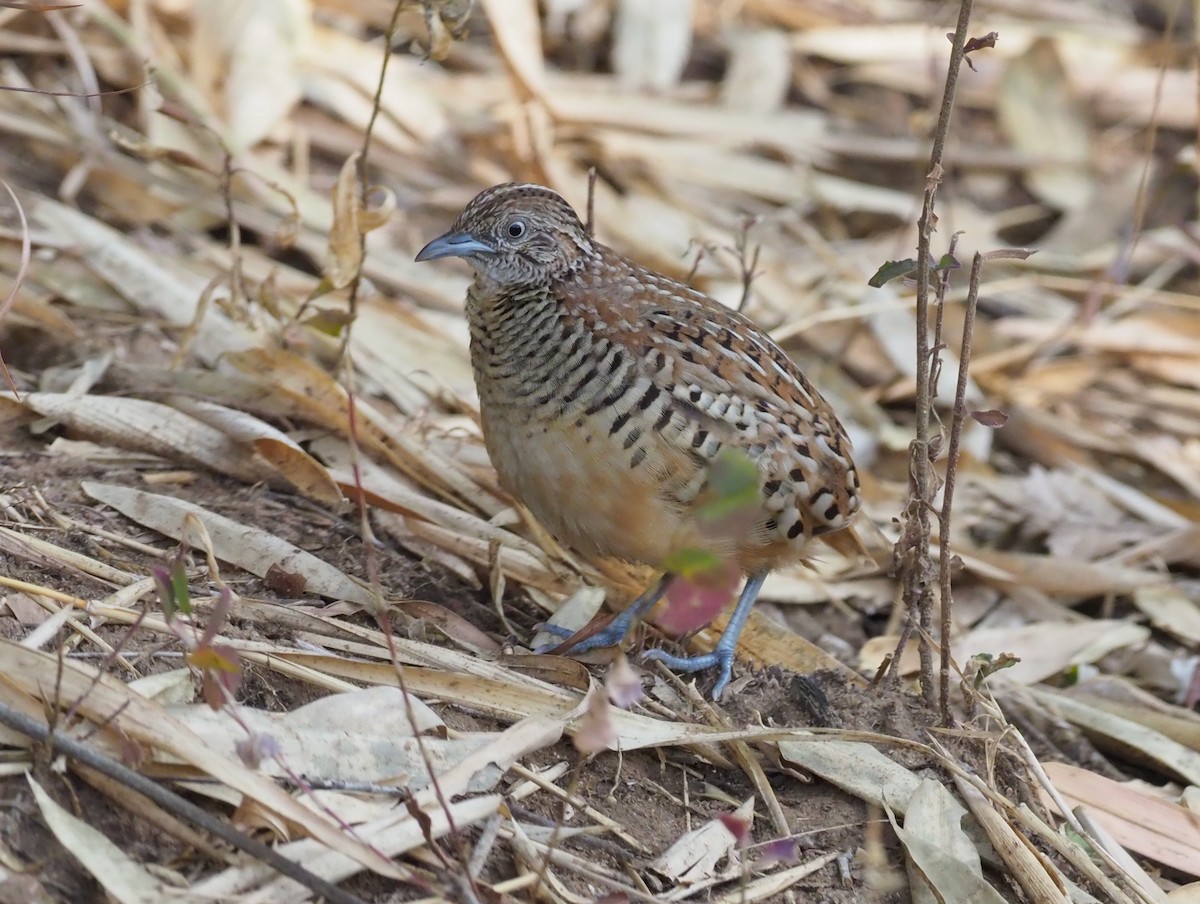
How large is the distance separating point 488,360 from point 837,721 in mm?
1237

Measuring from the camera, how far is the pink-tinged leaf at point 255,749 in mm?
2580

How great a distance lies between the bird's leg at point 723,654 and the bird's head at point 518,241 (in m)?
0.99

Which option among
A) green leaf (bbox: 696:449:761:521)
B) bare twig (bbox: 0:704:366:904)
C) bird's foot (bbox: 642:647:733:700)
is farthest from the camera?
bird's foot (bbox: 642:647:733:700)

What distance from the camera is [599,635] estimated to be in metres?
3.82

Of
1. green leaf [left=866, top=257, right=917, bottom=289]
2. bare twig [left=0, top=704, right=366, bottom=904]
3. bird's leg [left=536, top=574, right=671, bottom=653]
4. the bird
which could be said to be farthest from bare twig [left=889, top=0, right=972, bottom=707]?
bare twig [left=0, top=704, right=366, bottom=904]

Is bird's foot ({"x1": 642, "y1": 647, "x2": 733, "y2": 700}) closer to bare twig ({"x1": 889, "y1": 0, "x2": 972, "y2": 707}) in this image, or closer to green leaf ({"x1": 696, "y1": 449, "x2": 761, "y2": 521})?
bare twig ({"x1": 889, "y1": 0, "x2": 972, "y2": 707})

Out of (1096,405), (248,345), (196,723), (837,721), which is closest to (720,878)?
(837,721)

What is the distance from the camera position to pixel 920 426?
3.34m

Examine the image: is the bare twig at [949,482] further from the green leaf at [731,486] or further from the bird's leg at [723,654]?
the green leaf at [731,486]

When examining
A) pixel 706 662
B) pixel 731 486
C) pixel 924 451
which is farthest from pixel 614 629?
pixel 731 486

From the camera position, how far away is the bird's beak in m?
3.83

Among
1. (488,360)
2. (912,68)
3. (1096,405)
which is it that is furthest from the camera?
(912,68)

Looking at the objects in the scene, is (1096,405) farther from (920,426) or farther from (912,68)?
(920,426)

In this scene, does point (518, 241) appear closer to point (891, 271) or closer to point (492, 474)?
point (492, 474)
